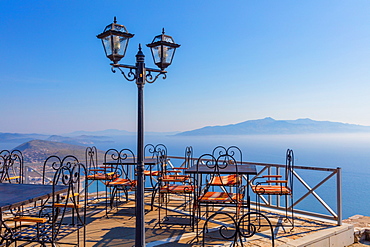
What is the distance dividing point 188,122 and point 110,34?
24107 millimetres

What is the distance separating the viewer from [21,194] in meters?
2.78

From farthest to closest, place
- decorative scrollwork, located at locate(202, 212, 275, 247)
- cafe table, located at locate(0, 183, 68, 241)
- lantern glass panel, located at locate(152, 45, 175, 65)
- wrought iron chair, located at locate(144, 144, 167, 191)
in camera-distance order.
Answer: wrought iron chair, located at locate(144, 144, 167, 191) < lantern glass panel, located at locate(152, 45, 175, 65) < cafe table, located at locate(0, 183, 68, 241) < decorative scrollwork, located at locate(202, 212, 275, 247)

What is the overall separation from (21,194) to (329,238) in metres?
3.74

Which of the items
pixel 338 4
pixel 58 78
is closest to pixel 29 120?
pixel 58 78

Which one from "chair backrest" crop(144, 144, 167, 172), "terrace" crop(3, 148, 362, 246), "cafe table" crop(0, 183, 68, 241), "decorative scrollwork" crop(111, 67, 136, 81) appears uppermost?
"decorative scrollwork" crop(111, 67, 136, 81)

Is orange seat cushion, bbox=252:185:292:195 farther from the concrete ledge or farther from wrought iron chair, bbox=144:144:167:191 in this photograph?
wrought iron chair, bbox=144:144:167:191

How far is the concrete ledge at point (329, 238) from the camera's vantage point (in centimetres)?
382

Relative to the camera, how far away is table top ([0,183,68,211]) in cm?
245

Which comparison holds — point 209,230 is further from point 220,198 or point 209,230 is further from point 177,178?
point 177,178

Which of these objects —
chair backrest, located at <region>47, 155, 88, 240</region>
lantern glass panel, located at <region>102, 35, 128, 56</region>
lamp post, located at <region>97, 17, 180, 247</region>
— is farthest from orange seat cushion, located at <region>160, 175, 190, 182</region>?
lantern glass panel, located at <region>102, 35, 128, 56</region>

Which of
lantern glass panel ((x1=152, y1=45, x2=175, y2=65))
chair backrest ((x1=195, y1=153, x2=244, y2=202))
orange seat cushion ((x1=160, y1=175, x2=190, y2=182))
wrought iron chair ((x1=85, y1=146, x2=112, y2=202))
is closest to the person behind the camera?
lantern glass panel ((x1=152, y1=45, x2=175, y2=65))

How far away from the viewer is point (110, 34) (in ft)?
10.4

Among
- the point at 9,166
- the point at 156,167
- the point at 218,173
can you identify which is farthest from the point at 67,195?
the point at 156,167

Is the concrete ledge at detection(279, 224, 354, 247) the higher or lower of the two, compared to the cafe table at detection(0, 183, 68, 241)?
lower
